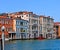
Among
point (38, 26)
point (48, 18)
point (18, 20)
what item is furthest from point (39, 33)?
point (18, 20)

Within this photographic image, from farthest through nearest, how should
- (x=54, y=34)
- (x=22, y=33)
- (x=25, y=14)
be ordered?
(x=54, y=34) → (x=25, y=14) → (x=22, y=33)

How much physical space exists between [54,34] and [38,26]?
9106 millimetres

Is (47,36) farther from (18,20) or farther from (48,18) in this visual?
(18,20)

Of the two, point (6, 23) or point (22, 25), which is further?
point (22, 25)

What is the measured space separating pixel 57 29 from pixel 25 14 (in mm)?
16285

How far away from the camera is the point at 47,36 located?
58531 millimetres

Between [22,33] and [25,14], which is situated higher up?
[25,14]

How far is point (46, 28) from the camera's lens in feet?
195

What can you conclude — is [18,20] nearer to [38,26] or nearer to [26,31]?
[26,31]

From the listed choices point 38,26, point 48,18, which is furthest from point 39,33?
point 48,18

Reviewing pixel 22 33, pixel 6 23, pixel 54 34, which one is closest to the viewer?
pixel 6 23

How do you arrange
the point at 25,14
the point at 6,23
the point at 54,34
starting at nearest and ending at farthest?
1. the point at 6,23
2. the point at 25,14
3. the point at 54,34

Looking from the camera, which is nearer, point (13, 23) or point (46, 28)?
point (13, 23)

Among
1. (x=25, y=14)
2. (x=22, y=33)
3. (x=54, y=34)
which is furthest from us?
(x=54, y=34)
